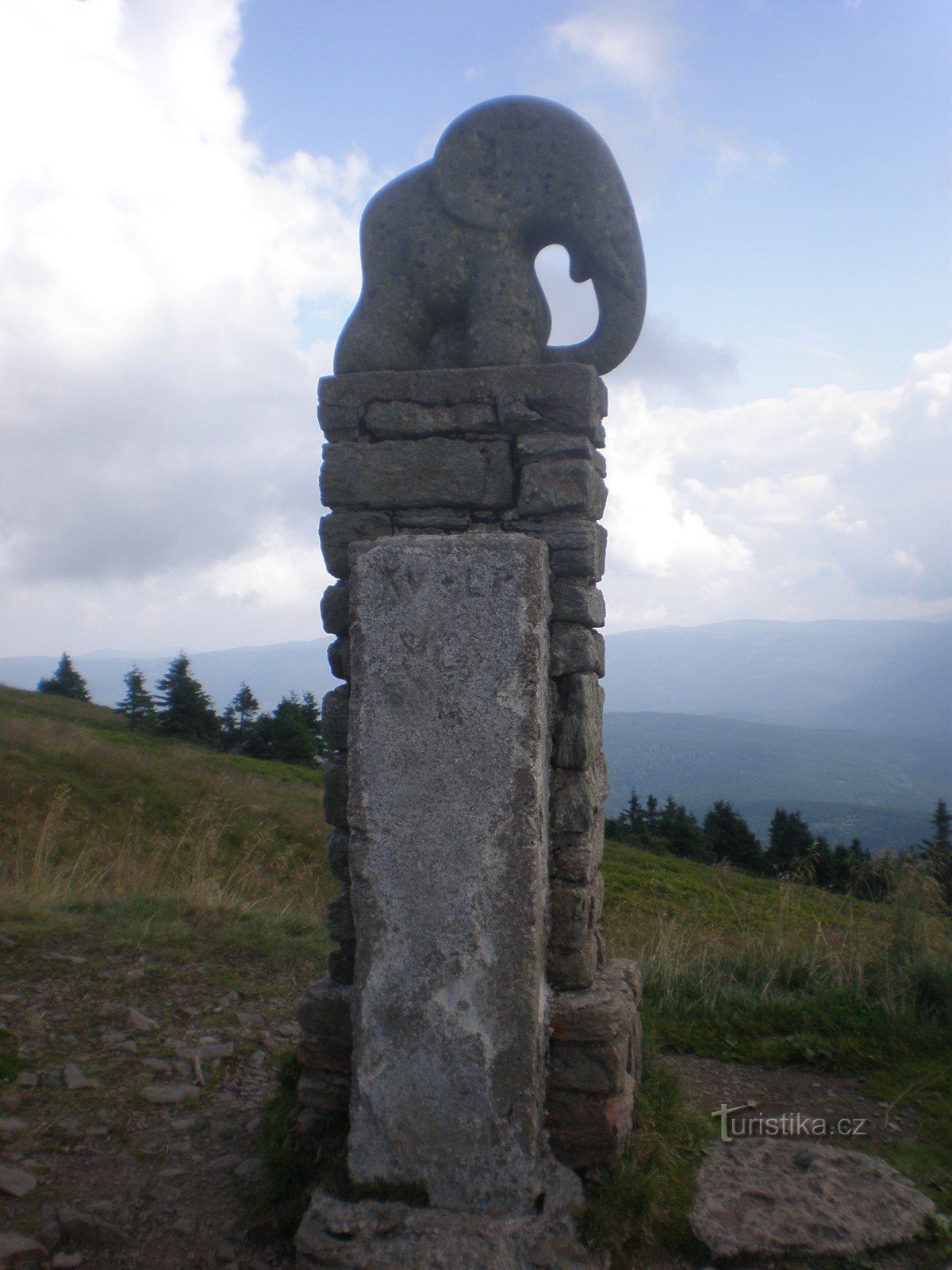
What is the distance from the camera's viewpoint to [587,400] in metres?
3.02

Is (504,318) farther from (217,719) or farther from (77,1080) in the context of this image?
(217,719)

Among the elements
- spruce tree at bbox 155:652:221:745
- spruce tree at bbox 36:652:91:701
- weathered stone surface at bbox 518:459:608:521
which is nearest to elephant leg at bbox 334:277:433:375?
weathered stone surface at bbox 518:459:608:521

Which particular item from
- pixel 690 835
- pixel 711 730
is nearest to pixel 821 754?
pixel 711 730

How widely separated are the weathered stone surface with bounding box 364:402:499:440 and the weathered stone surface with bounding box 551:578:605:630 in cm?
64

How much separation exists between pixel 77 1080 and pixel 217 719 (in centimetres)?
2091

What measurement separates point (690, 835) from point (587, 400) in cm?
1936

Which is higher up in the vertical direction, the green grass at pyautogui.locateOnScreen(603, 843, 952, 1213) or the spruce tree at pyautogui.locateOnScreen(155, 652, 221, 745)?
the spruce tree at pyautogui.locateOnScreen(155, 652, 221, 745)

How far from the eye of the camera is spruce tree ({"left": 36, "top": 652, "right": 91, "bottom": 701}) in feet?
92.2

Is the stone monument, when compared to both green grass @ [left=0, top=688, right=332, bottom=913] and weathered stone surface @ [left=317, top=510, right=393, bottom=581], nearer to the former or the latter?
weathered stone surface @ [left=317, top=510, right=393, bottom=581]

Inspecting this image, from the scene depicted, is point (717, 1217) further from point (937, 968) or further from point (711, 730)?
point (711, 730)

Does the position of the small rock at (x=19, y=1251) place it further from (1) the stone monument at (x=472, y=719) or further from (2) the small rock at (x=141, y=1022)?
(2) the small rock at (x=141, y=1022)

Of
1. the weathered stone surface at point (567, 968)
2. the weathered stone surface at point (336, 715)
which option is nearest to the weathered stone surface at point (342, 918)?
the weathered stone surface at point (336, 715)

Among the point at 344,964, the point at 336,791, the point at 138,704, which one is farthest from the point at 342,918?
the point at 138,704

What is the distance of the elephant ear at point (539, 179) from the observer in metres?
3.30
